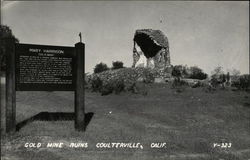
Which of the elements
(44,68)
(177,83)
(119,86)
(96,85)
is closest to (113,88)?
(119,86)

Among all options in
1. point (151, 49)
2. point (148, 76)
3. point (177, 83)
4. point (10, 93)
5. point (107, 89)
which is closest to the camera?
point (10, 93)

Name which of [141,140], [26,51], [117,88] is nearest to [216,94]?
[117,88]

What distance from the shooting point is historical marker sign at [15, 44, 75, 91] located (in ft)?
35.7

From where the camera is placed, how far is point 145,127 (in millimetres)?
13055

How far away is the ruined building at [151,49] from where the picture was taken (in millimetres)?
30703

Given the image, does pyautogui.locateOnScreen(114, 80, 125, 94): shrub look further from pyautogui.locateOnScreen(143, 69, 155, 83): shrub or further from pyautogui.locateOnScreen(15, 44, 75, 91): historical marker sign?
pyautogui.locateOnScreen(15, 44, 75, 91): historical marker sign

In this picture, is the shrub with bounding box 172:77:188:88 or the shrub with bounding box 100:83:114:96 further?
the shrub with bounding box 172:77:188:88

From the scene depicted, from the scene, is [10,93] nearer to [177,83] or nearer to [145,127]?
[145,127]

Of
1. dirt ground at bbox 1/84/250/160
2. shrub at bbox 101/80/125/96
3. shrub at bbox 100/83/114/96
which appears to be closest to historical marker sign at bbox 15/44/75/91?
dirt ground at bbox 1/84/250/160

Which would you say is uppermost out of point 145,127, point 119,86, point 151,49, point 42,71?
point 151,49

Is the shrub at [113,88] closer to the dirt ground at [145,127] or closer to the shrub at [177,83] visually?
the dirt ground at [145,127]

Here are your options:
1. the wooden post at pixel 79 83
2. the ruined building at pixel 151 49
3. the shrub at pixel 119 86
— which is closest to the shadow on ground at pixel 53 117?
the wooden post at pixel 79 83

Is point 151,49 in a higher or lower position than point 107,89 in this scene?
higher

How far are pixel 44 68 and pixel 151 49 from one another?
22641 mm
